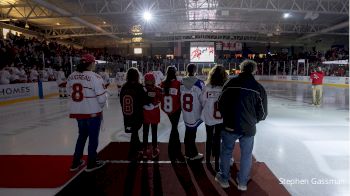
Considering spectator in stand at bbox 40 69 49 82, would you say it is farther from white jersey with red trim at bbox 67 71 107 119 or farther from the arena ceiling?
white jersey with red trim at bbox 67 71 107 119

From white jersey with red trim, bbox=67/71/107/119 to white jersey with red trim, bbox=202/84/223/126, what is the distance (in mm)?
1463

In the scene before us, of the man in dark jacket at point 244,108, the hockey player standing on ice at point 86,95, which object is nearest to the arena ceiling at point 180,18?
the hockey player standing on ice at point 86,95

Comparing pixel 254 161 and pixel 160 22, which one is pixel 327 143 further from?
pixel 160 22

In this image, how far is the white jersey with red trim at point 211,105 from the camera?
4.09m

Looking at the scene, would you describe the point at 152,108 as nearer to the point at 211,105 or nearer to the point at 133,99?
the point at 133,99

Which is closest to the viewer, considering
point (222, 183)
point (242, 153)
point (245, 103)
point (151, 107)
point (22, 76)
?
point (245, 103)

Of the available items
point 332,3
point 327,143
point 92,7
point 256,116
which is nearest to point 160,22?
point 92,7

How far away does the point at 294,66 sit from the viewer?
28922mm

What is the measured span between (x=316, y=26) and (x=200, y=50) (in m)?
12.2

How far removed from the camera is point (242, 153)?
3.45 m

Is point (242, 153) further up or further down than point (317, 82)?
further down

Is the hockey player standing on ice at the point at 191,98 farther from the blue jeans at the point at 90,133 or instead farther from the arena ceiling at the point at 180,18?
the arena ceiling at the point at 180,18

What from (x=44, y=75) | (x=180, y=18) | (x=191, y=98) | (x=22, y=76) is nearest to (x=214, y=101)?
(x=191, y=98)

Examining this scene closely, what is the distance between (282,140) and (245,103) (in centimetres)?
315
